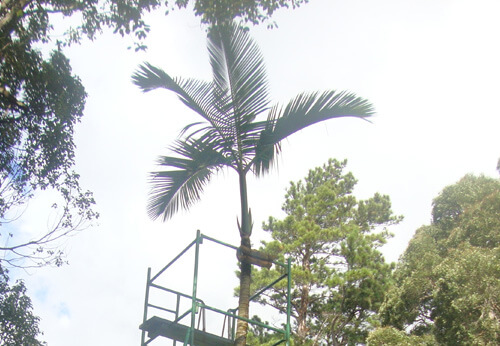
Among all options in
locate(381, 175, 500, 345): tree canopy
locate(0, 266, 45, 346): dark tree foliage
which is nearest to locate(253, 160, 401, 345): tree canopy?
locate(381, 175, 500, 345): tree canopy

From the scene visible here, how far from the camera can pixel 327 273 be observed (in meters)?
23.0

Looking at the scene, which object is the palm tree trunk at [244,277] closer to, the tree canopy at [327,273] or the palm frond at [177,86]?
the palm frond at [177,86]

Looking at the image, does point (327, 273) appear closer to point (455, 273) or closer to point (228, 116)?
point (455, 273)

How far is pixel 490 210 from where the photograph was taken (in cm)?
1891

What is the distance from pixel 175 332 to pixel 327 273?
16.1 m

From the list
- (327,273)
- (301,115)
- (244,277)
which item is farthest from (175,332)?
(327,273)

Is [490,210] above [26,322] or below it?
above

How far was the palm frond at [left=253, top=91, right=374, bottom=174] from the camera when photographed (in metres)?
7.95

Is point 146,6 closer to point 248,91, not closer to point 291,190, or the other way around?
point 248,91

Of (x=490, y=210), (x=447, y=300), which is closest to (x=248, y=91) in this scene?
(x=447, y=300)

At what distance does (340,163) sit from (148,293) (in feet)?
68.3

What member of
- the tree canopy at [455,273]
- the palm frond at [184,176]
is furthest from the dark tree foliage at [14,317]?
the tree canopy at [455,273]

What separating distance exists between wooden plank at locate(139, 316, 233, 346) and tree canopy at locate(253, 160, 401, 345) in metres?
14.8

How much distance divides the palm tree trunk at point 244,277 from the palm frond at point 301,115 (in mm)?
567
